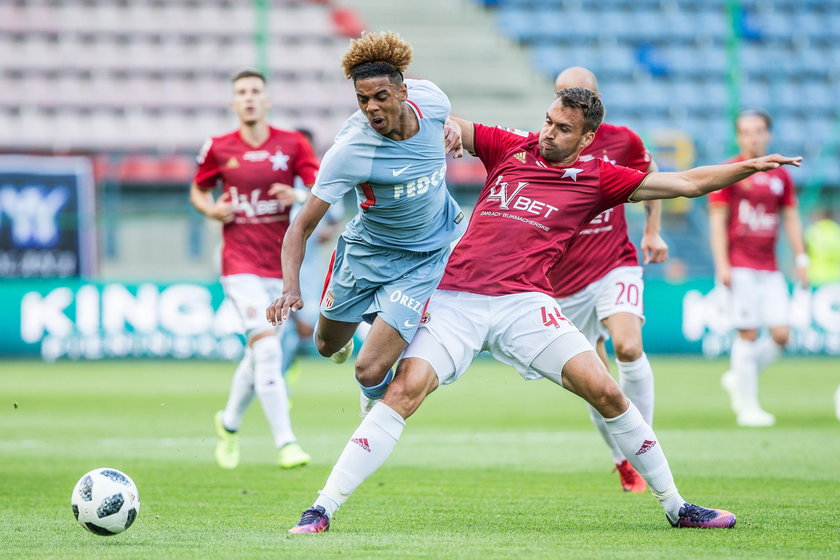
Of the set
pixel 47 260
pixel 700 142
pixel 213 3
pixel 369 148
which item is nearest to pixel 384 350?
pixel 369 148

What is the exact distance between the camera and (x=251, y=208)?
8.66 metres

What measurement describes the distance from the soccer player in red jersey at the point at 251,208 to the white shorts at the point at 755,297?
4575mm

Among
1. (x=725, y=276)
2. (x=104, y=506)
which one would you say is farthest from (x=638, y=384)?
(x=725, y=276)

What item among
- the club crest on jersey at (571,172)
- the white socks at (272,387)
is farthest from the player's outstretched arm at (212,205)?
the club crest on jersey at (571,172)

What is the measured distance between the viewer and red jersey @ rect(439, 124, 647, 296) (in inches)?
231

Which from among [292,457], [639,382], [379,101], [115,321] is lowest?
[115,321]

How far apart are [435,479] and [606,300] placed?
4.83 feet

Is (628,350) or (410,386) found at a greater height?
(410,386)

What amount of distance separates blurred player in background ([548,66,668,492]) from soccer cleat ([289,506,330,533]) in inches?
94.1

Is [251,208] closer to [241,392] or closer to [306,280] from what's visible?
[241,392]

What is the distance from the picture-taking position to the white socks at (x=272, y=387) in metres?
8.16

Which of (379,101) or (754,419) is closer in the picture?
(379,101)

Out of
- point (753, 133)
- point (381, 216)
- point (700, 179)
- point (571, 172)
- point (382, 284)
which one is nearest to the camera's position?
point (700, 179)

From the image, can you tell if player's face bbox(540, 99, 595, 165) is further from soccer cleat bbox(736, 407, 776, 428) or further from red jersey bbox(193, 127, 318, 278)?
soccer cleat bbox(736, 407, 776, 428)
